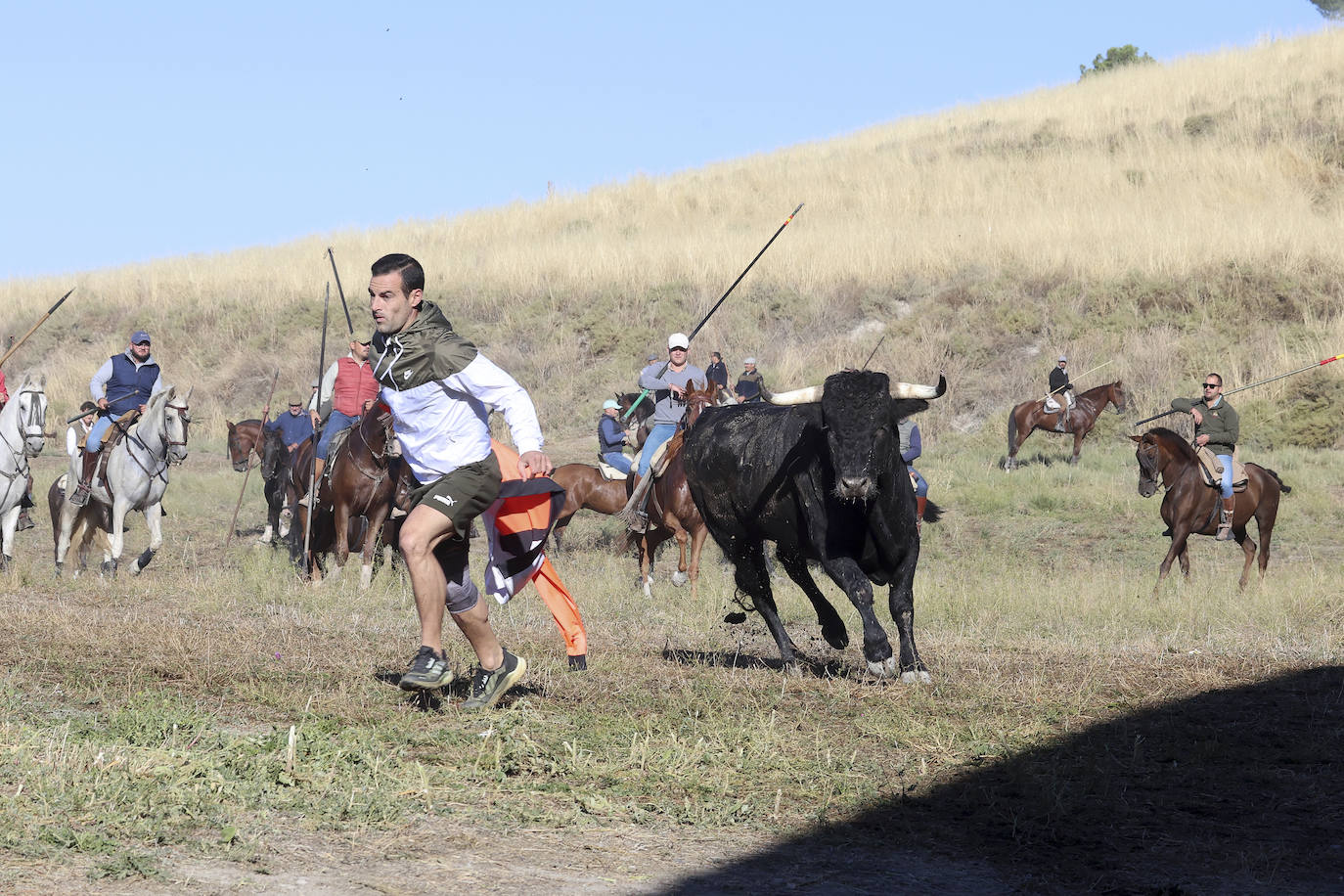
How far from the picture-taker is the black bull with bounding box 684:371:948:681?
25.5ft

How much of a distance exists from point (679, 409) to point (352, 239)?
107ft

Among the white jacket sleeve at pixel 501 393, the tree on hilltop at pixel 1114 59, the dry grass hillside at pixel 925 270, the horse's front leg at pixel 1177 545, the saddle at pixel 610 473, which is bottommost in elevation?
the horse's front leg at pixel 1177 545

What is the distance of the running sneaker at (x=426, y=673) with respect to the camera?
635 centimetres

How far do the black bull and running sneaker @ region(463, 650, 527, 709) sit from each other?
6.38 ft

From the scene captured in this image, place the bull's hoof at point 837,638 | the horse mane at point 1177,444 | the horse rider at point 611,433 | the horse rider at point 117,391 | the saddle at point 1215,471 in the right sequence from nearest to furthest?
1. the bull's hoof at point 837,638
2. the horse rider at point 117,391
3. the saddle at point 1215,471
4. the horse mane at point 1177,444
5. the horse rider at point 611,433

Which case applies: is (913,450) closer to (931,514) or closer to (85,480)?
(931,514)

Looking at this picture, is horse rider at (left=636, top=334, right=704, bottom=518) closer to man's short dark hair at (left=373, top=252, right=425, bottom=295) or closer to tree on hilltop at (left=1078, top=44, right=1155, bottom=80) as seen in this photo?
man's short dark hair at (left=373, top=252, right=425, bottom=295)

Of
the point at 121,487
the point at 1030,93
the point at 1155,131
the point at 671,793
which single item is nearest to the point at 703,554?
the point at 121,487

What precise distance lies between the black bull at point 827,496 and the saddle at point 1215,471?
25.4 ft

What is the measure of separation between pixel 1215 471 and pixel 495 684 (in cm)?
1088

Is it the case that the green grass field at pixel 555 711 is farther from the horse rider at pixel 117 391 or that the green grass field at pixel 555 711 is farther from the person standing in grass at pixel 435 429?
the horse rider at pixel 117 391

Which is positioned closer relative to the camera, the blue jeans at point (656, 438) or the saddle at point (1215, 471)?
the saddle at point (1215, 471)

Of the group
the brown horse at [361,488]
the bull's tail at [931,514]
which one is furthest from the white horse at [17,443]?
the bull's tail at [931,514]

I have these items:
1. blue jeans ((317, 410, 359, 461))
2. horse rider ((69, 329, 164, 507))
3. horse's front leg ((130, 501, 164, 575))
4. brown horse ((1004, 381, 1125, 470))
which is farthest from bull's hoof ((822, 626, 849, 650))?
brown horse ((1004, 381, 1125, 470))
